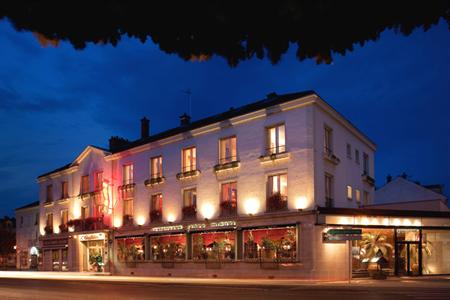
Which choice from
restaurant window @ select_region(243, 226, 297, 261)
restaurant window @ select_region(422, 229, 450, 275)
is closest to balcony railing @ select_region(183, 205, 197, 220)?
restaurant window @ select_region(243, 226, 297, 261)

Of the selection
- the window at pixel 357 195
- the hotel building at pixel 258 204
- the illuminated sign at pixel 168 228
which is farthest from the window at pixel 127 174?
the window at pixel 357 195

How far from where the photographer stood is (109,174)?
141ft

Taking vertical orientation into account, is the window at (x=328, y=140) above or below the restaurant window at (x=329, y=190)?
A: above

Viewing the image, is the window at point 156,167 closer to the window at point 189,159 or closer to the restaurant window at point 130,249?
the window at point 189,159

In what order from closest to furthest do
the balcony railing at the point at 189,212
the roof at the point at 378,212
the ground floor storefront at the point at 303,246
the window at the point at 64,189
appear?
the ground floor storefront at the point at 303,246, the roof at the point at 378,212, the balcony railing at the point at 189,212, the window at the point at 64,189

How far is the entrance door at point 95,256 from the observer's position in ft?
141

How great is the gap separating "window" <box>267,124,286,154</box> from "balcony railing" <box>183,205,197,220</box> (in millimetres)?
6898

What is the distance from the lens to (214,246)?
3362 cm

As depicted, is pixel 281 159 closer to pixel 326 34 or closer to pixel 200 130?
pixel 200 130

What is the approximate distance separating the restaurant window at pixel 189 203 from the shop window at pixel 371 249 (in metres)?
10.2

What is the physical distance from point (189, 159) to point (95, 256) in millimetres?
13378

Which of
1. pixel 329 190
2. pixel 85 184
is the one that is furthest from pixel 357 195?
pixel 85 184

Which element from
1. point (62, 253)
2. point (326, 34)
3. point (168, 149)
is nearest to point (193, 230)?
point (168, 149)

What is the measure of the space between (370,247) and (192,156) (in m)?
12.3
